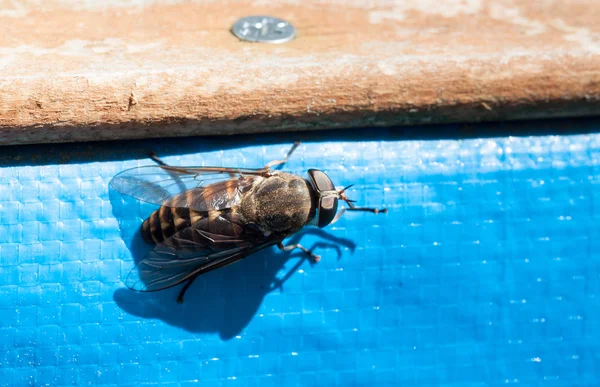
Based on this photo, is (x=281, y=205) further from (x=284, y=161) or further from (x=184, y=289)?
(x=184, y=289)

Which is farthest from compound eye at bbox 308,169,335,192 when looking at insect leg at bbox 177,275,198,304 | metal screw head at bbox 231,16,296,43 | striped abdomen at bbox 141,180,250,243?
metal screw head at bbox 231,16,296,43

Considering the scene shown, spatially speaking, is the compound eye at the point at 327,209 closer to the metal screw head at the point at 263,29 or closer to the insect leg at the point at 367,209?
the insect leg at the point at 367,209

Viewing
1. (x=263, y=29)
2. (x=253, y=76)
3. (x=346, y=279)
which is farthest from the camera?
(x=263, y=29)

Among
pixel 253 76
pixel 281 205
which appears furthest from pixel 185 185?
pixel 253 76

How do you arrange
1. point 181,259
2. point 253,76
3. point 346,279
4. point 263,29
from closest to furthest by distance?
point 181,259
point 253,76
point 346,279
point 263,29

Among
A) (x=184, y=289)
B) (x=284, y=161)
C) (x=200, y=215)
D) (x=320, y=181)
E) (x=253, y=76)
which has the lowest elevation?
(x=184, y=289)

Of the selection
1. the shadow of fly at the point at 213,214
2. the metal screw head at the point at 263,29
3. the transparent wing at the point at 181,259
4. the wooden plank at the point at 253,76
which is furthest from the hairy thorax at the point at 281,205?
the metal screw head at the point at 263,29

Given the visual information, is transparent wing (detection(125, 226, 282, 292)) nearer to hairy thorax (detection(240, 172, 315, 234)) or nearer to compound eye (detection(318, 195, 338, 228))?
hairy thorax (detection(240, 172, 315, 234))

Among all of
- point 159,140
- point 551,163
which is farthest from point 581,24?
point 159,140
